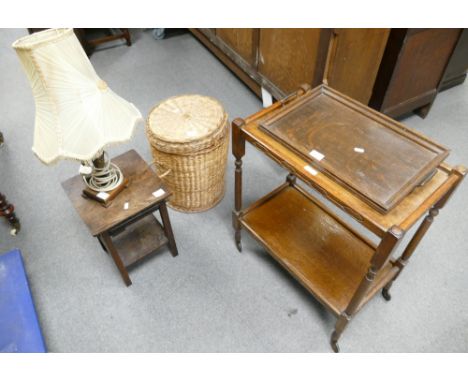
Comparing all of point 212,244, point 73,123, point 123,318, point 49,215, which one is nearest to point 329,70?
point 212,244

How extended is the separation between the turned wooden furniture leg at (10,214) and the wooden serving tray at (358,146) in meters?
1.47

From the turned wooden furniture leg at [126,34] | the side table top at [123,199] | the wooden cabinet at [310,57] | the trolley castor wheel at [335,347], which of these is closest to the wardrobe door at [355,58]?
the wooden cabinet at [310,57]

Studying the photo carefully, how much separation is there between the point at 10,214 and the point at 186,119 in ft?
3.61

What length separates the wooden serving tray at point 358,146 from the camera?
3.58 feet

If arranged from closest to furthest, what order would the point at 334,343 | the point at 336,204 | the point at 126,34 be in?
the point at 336,204 → the point at 334,343 → the point at 126,34

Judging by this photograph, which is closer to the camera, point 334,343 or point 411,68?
point 334,343

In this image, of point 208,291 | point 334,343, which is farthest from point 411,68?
point 208,291

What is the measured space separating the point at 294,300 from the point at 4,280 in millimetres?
1386

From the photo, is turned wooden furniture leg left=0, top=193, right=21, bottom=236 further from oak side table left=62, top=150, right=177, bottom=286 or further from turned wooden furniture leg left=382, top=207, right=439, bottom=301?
turned wooden furniture leg left=382, top=207, right=439, bottom=301

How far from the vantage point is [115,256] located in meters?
1.54

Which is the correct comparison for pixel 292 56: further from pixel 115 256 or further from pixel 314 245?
pixel 115 256

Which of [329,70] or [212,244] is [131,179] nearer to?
[212,244]

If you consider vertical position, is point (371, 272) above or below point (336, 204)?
below

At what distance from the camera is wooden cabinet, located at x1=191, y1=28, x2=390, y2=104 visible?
5.97 ft
